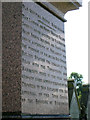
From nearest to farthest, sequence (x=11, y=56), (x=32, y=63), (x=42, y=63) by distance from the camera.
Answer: (x=11, y=56)
(x=32, y=63)
(x=42, y=63)

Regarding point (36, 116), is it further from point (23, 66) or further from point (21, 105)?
point (23, 66)

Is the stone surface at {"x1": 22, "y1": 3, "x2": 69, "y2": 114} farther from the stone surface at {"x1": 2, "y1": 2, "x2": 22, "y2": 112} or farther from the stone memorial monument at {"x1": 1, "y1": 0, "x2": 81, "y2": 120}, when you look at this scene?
the stone surface at {"x1": 2, "y1": 2, "x2": 22, "y2": 112}

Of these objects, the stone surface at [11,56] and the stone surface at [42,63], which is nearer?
the stone surface at [11,56]

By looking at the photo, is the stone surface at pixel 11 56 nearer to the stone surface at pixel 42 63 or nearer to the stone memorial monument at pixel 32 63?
the stone memorial monument at pixel 32 63

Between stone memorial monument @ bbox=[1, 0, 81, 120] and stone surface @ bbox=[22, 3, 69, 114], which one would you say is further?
stone surface @ bbox=[22, 3, 69, 114]

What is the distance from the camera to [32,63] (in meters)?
5.18

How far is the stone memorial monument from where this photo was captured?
4758mm

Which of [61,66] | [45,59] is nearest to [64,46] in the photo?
[61,66]

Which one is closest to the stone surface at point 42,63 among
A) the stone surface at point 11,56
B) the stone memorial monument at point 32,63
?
the stone memorial monument at point 32,63

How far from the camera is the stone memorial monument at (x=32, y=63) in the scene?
15.6 feet

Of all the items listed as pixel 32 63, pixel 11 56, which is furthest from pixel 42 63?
pixel 11 56

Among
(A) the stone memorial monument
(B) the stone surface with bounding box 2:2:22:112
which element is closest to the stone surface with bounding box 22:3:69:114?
(A) the stone memorial monument

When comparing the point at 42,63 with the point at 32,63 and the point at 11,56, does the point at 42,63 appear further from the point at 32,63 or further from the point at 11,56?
the point at 11,56

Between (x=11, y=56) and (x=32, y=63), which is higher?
(x=11, y=56)
